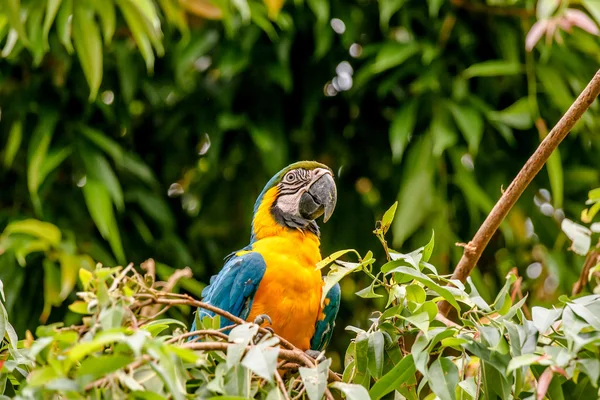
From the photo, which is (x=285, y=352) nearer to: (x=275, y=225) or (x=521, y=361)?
(x=521, y=361)

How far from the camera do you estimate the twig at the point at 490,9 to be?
2992 millimetres

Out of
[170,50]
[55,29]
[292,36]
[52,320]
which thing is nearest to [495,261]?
[292,36]

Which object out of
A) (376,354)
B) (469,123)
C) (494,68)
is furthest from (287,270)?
(494,68)

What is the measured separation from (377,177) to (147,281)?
209cm

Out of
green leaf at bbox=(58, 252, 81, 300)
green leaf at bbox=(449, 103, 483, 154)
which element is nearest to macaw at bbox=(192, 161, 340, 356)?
green leaf at bbox=(58, 252, 81, 300)

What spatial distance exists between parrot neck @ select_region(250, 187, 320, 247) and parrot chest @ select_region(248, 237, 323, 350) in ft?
0.35

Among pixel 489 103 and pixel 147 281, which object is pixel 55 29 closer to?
pixel 489 103

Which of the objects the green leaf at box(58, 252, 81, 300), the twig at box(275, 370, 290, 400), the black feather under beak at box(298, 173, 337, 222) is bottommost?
the green leaf at box(58, 252, 81, 300)

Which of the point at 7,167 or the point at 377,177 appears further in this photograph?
the point at 377,177

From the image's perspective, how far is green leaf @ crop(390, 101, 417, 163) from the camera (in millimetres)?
2840

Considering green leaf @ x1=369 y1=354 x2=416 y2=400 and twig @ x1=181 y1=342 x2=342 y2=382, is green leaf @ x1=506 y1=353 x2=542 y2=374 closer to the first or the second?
green leaf @ x1=369 y1=354 x2=416 y2=400

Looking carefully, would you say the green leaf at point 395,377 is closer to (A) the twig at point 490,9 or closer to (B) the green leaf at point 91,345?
(B) the green leaf at point 91,345

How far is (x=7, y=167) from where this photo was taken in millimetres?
2971

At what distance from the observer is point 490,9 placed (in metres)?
3.07
